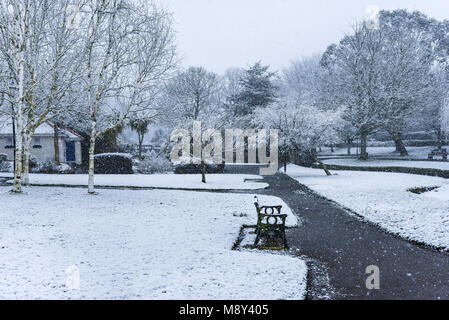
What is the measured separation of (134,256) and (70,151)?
113 ft

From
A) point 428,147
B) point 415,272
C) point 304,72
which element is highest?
point 304,72

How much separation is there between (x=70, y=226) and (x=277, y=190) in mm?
12741

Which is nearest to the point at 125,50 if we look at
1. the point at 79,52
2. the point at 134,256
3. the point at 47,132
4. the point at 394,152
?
the point at 79,52

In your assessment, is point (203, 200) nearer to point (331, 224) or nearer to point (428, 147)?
point (331, 224)

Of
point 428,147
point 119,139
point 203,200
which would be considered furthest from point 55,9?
point 428,147

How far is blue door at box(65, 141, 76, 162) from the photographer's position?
128 feet

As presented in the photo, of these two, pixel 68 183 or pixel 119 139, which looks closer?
pixel 68 183

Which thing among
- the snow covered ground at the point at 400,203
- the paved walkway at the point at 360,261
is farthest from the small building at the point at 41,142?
the paved walkway at the point at 360,261

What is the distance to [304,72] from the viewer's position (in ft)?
207

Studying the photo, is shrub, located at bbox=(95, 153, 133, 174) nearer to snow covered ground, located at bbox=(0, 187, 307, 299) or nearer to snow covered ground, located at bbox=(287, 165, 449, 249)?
snow covered ground, located at bbox=(287, 165, 449, 249)

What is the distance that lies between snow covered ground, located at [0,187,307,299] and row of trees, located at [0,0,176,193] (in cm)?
530

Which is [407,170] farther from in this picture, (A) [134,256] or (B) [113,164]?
(A) [134,256]

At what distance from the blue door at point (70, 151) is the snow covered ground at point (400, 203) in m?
26.2

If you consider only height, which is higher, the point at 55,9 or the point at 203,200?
the point at 55,9
